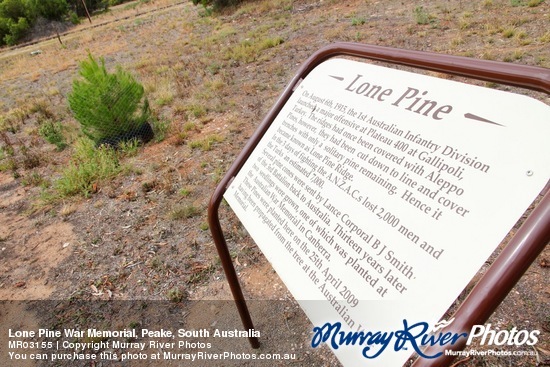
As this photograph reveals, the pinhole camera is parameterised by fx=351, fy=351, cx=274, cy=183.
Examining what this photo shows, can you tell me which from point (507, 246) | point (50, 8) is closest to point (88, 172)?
point (507, 246)

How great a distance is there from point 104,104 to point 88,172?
4.27 feet

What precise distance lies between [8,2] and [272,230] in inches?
1794

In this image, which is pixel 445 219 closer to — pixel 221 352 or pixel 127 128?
pixel 221 352

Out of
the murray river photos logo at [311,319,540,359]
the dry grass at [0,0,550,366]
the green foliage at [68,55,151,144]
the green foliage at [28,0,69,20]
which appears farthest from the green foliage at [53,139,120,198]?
the green foliage at [28,0,69,20]

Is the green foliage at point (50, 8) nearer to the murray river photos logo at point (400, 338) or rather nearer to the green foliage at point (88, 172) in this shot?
the green foliage at point (88, 172)

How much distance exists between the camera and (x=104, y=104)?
563 centimetres

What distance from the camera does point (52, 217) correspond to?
4410 millimetres

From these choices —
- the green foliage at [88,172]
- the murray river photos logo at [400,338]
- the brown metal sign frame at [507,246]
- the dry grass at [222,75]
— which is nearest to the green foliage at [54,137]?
the dry grass at [222,75]

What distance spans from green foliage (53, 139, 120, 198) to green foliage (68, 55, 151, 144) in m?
0.36

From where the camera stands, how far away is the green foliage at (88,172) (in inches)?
187

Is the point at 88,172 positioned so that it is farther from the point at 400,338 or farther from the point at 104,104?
the point at 400,338

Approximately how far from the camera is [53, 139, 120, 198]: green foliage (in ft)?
15.6

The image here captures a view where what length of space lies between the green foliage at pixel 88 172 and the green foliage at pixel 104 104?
36 cm

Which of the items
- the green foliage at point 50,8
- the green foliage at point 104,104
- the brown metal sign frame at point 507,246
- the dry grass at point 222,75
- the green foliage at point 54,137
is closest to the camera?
the brown metal sign frame at point 507,246
